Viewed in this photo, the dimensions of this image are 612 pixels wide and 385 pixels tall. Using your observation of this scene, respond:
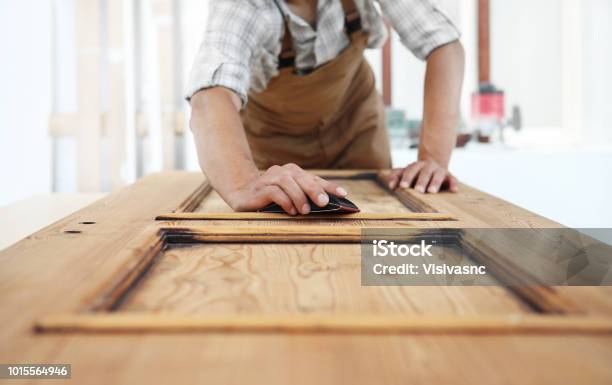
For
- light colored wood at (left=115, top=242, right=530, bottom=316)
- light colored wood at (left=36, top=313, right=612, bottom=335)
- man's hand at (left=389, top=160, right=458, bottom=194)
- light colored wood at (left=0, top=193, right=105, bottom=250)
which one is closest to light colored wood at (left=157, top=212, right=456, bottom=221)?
light colored wood at (left=115, top=242, right=530, bottom=316)

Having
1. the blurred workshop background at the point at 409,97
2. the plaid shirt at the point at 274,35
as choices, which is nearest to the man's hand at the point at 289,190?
the plaid shirt at the point at 274,35

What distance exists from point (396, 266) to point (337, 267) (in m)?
→ 0.07

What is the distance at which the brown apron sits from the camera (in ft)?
5.79

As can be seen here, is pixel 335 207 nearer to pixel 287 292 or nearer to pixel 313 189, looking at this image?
pixel 313 189

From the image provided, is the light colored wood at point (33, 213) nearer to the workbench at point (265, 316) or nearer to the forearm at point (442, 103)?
the workbench at point (265, 316)

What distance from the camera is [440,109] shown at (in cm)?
145

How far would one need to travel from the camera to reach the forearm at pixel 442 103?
1407mm

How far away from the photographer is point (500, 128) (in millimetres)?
3412

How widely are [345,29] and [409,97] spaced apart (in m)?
2.25

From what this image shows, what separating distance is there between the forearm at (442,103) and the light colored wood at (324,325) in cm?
95

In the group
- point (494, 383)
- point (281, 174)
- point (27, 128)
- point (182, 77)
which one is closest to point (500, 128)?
point (182, 77)

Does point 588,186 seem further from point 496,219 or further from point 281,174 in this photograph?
point 281,174

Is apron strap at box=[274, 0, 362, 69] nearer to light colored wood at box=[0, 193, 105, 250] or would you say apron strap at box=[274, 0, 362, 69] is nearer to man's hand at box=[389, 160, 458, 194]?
man's hand at box=[389, 160, 458, 194]

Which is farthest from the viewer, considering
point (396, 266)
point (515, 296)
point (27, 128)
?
point (27, 128)
